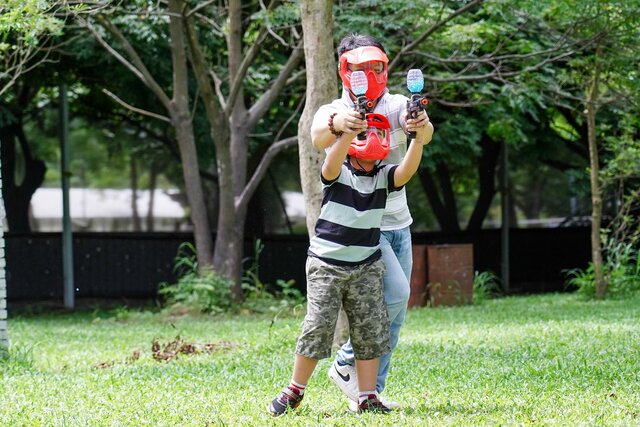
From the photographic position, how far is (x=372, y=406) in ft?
15.6

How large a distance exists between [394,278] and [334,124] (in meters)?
0.96

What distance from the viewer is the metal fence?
17766 millimetres

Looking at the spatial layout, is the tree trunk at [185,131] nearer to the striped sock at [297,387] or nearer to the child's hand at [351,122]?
the striped sock at [297,387]

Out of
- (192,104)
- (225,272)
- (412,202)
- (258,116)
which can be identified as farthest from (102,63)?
(412,202)

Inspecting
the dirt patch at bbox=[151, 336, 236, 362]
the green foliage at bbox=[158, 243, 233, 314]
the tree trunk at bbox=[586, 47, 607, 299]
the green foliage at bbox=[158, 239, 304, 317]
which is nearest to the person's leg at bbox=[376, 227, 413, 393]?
the dirt patch at bbox=[151, 336, 236, 362]

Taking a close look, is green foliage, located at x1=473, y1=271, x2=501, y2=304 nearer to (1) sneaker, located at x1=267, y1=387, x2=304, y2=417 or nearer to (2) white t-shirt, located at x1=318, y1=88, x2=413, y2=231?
(2) white t-shirt, located at x1=318, y1=88, x2=413, y2=231

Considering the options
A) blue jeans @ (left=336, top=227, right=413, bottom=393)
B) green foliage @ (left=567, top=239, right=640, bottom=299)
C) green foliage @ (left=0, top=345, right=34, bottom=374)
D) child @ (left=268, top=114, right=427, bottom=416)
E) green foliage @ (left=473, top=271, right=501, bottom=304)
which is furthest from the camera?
green foliage @ (left=473, top=271, right=501, bottom=304)

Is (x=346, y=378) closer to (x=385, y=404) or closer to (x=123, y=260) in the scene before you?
(x=385, y=404)

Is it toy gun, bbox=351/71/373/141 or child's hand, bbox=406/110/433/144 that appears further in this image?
child's hand, bbox=406/110/433/144

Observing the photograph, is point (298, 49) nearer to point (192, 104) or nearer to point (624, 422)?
point (192, 104)

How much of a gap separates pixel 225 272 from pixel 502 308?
152 inches

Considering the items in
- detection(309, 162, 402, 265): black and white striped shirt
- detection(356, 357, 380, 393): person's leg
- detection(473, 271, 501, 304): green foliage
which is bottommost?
detection(473, 271, 501, 304): green foliage

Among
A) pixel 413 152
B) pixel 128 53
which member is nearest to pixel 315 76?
pixel 413 152

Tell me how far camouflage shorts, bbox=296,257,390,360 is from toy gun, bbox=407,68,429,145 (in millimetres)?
760
